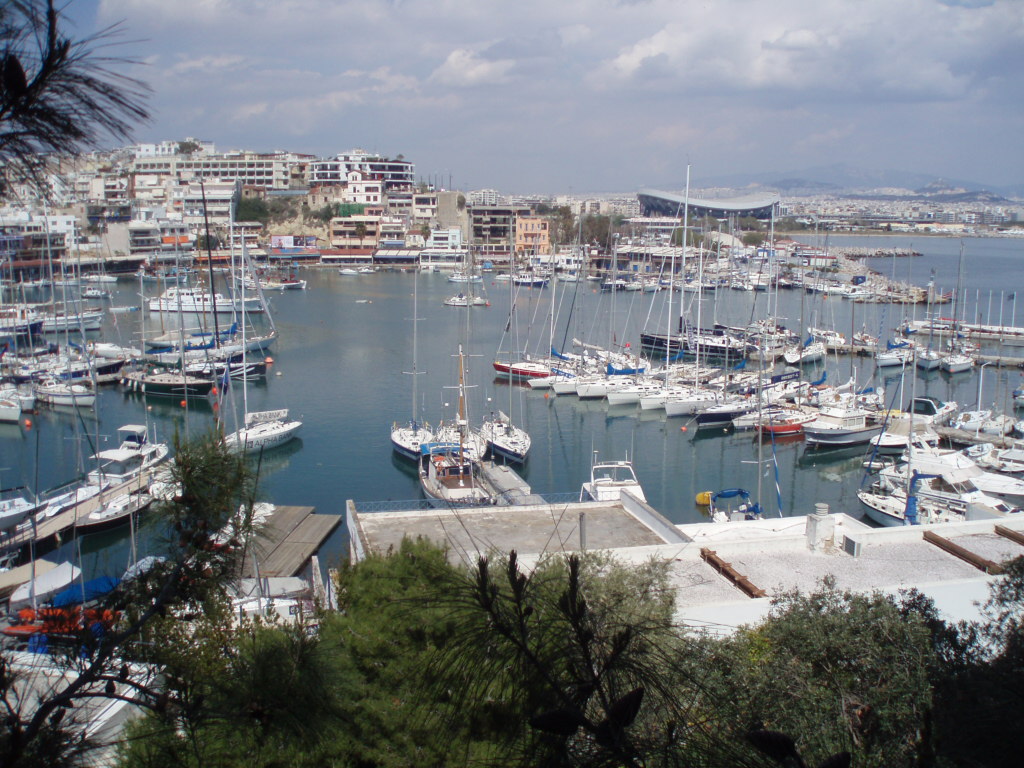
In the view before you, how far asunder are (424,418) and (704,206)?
3605cm

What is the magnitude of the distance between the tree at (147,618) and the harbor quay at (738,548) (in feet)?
5.85

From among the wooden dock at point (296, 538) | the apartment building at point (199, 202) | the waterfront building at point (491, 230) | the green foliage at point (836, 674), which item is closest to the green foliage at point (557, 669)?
the green foliage at point (836, 674)

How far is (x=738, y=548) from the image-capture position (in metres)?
4.31

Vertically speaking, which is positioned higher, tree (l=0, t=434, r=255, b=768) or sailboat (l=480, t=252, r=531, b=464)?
tree (l=0, t=434, r=255, b=768)

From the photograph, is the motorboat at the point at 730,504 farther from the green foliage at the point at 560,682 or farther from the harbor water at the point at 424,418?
the green foliage at the point at 560,682

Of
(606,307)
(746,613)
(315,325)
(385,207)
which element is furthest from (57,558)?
(385,207)

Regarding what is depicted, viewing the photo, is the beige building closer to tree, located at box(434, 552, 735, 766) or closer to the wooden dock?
the wooden dock

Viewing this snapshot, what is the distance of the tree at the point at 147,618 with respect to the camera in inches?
40.1

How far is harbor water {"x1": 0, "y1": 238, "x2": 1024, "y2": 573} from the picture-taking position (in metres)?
8.77

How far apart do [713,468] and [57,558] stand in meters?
6.79

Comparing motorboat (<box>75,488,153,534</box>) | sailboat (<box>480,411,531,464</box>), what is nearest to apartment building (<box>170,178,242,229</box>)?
sailboat (<box>480,411,531,464</box>)

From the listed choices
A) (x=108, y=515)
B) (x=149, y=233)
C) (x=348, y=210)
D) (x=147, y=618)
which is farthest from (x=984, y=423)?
(x=348, y=210)

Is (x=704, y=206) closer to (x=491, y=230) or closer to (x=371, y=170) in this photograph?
(x=491, y=230)

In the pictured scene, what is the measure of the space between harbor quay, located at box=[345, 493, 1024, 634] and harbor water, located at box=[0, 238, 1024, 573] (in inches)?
49.3
